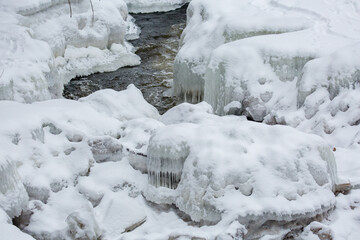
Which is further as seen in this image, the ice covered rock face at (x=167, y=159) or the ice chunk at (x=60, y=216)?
the ice covered rock face at (x=167, y=159)

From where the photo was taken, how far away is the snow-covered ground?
16.4 ft

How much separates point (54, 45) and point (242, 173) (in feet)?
27.4

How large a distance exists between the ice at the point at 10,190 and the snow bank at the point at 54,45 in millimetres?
3521

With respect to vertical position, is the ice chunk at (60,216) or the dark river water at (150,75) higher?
the ice chunk at (60,216)

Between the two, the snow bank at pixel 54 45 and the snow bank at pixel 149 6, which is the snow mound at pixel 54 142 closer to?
the snow bank at pixel 54 45

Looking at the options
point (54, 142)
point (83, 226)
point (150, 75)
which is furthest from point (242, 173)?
point (150, 75)

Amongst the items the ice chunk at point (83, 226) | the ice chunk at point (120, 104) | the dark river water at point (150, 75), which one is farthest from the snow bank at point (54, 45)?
the ice chunk at point (83, 226)

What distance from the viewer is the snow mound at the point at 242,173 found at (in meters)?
4.99

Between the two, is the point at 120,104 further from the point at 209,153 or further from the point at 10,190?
the point at 10,190

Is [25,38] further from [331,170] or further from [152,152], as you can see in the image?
[331,170]

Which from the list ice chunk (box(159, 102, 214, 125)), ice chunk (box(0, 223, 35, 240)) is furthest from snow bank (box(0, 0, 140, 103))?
ice chunk (box(0, 223, 35, 240))

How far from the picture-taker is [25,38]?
33.4ft

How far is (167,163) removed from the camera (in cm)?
541

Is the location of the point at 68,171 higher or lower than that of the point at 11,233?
lower
